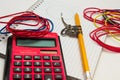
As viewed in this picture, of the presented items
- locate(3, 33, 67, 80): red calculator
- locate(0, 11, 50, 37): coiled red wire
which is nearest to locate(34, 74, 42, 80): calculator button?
locate(3, 33, 67, 80): red calculator

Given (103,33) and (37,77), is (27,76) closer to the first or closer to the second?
(37,77)

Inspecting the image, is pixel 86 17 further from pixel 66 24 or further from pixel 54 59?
pixel 54 59

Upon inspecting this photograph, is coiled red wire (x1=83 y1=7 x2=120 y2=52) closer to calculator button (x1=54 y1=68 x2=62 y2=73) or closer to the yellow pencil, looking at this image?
the yellow pencil

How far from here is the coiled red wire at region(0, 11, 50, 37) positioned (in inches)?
20.4

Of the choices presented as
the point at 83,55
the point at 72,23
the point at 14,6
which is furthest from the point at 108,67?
the point at 14,6

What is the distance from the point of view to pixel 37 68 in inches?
17.6

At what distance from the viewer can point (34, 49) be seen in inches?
19.4

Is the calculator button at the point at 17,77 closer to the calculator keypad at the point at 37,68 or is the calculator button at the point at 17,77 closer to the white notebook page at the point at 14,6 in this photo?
the calculator keypad at the point at 37,68

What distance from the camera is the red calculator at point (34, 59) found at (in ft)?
1.42

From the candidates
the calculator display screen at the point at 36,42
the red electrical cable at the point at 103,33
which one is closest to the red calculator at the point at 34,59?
the calculator display screen at the point at 36,42

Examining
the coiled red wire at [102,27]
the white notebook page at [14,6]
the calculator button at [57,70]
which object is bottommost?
the calculator button at [57,70]

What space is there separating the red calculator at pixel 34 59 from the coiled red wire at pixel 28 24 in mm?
14

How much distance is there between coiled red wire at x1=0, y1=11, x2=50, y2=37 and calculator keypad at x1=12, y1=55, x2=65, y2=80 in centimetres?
7

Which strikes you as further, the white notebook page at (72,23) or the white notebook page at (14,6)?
the white notebook page at (14,6)
